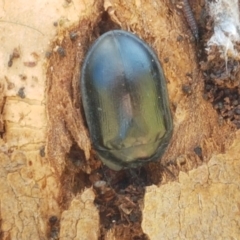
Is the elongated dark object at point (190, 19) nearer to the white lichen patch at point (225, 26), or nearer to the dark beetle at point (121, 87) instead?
the white lichen patch at point (225, 26)

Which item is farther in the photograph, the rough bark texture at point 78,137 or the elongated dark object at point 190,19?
the elongated dark object at point 190,19

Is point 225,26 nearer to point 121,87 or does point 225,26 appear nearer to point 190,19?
point 190,19

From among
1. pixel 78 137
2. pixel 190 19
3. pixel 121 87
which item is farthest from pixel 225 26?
pixel 78 137

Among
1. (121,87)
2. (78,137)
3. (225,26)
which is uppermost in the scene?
(225,26)

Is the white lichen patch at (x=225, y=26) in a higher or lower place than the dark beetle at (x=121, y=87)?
higher

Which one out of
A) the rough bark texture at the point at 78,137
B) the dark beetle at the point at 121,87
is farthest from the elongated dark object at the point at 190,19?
the dark beetle at the point at 121,87

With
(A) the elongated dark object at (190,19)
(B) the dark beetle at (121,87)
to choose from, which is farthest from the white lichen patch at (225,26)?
(B) the dark beetle at (121,87)
